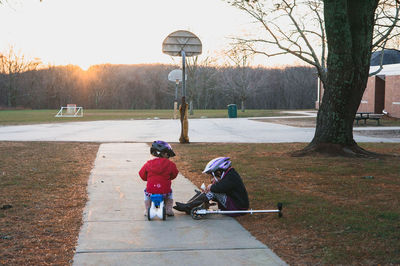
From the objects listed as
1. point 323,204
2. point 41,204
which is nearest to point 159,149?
point 41,204

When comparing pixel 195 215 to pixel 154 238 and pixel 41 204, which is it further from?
pixel 41 204

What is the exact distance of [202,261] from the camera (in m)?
4.47

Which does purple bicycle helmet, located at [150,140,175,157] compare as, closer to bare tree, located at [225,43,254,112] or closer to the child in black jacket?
the child in black jacket

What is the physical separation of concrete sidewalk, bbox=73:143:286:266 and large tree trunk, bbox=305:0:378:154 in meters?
6.41

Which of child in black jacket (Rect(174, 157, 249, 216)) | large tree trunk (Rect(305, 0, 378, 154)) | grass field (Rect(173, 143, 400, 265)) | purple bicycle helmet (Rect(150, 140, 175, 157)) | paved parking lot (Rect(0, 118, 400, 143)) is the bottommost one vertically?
paved parking lot (Rect(0, 118, 400, 143))

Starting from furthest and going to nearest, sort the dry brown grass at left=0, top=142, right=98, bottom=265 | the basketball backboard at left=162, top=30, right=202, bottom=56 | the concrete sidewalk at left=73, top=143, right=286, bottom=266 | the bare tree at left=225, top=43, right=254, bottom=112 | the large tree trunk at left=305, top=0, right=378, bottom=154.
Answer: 1. the bare tree at left=225, top=43, right=254, bottom=112
2. the basketball backboard at left=162, top=30, right=202, bottom=56
3. the large tree trunk at left=305, top=0, right=378, bottom=154
4. the dry brown grass at left=0, top=142, right=98, bottom=265
5. the concrete sidewalk at left=73, top=143, right=286, bottom=266

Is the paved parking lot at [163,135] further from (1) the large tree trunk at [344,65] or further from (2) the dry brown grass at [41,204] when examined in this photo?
(2) the dry brown grass at [41,204]

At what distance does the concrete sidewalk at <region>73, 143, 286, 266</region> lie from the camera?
14.9 feet

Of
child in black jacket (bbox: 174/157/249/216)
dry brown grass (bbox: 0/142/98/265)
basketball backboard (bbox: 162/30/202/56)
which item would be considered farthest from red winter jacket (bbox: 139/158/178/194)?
basketball backboard (bbox: 162/30/202/56)

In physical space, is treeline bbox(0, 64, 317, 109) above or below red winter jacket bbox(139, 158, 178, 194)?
above

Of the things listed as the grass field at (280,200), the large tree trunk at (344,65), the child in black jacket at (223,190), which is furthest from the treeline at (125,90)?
the child in black jacket at (223,190)

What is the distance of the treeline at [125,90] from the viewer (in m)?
73.2

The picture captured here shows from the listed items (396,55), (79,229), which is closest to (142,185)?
(79,229)

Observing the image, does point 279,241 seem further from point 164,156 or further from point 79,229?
point 79,229
